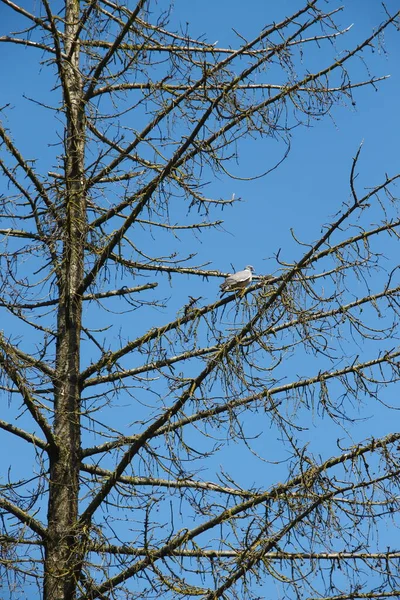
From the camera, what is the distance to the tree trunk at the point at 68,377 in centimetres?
545

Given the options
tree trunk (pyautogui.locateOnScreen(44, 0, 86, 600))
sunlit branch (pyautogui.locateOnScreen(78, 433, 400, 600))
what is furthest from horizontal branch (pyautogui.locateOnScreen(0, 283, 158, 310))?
sunlit branch (pyautogui.locateOnScreen(78, 433, 400, 600))

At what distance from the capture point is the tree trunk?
545 cm

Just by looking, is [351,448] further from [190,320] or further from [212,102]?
[212,102]

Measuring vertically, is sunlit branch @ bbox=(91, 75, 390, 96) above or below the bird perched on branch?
above

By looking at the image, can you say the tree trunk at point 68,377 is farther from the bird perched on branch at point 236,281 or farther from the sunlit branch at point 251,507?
the bird perched on branch at point 236,281

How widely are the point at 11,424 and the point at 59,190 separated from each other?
1.59 metres

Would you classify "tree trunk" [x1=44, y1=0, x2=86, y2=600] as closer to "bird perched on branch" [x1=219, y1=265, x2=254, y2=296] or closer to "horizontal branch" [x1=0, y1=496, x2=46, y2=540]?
"horizontal branch" [x1=0, y1=496, x2=46, y2=540]

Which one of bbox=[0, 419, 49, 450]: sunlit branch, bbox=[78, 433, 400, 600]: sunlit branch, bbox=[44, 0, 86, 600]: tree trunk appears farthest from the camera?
bbox=[0, 419, 49, 450]: sunlit branch

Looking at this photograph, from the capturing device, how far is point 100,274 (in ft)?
19.6

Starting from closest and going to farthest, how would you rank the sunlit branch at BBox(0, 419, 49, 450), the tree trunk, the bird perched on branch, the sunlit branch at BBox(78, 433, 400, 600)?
the sunlit branch at BBox(78, 433, 400, 600), the tree trunk, the sunlit branch at BBox(0, 419, 49, 450), the bird perched on branch

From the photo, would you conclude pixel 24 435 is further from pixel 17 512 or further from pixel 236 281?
pixel 236 281

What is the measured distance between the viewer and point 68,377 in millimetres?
6090

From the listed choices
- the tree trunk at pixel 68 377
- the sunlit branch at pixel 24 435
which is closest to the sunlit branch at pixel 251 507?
the tree trunk at pixel 68 377

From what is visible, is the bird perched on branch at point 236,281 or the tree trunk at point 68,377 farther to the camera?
the bird perched on branch at point 236,281
